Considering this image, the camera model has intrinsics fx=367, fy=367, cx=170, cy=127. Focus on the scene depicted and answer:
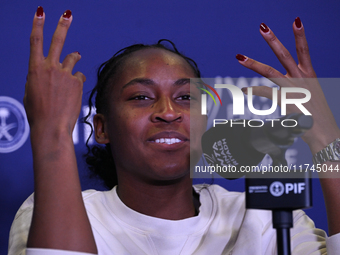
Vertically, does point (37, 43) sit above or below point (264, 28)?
below

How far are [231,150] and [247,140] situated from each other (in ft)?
0.25

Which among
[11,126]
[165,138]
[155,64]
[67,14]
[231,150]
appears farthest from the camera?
[11,126]

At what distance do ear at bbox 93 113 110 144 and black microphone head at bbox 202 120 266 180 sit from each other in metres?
0.44

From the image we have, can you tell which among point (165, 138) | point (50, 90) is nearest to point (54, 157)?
point (50, 90)

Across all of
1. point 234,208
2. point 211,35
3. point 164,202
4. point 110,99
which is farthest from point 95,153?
point 211,35

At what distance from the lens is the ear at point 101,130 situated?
3.79ft

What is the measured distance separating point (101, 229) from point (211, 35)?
98 cm

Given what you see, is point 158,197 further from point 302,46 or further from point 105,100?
point 302,46

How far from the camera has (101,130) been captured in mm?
1183

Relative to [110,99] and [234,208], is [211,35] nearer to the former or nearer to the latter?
[110,99]

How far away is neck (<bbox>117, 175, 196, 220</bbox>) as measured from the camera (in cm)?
106

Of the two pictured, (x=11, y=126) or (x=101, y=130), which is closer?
(x=101, y=130)

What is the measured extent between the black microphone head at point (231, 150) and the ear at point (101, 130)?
Result: 1.43 ft

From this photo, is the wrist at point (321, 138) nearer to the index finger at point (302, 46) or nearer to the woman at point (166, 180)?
the woman at point (166, 180)
